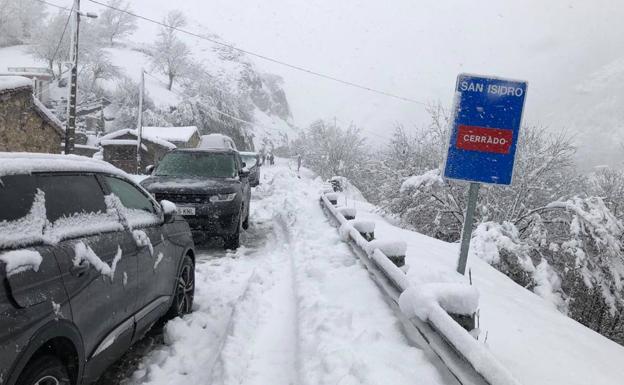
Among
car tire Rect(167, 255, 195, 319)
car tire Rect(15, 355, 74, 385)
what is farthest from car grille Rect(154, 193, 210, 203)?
car tire Rect(15, 355, 74, 385)

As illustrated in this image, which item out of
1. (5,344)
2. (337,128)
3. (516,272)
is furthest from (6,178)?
(337,128)

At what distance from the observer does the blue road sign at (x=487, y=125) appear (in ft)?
18.5

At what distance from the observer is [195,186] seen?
7.48m

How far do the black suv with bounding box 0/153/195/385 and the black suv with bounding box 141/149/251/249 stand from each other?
3338mm

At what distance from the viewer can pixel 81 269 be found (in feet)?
8.53

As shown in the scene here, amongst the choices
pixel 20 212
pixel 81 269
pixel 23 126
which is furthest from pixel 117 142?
pixel 20 212

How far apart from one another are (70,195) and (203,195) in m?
4.65

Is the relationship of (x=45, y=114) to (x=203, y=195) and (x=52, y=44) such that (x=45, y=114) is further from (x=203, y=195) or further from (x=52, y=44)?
(x=52, y=44)

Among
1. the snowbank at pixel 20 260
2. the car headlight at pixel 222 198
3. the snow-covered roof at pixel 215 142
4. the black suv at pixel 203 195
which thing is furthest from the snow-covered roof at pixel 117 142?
the snowbank at pixel 20 260

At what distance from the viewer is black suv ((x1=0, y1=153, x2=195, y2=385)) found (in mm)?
2059

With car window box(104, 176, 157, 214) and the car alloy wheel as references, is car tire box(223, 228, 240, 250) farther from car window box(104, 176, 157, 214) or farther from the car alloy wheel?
car window box(104, 176, 157, 214)

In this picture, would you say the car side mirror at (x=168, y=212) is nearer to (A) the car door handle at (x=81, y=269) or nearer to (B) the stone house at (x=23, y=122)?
(A) the car door handle at (x=81, y=269)

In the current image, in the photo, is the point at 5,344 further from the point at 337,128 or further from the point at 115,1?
the point at 115,1

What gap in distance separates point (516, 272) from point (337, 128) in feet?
142
